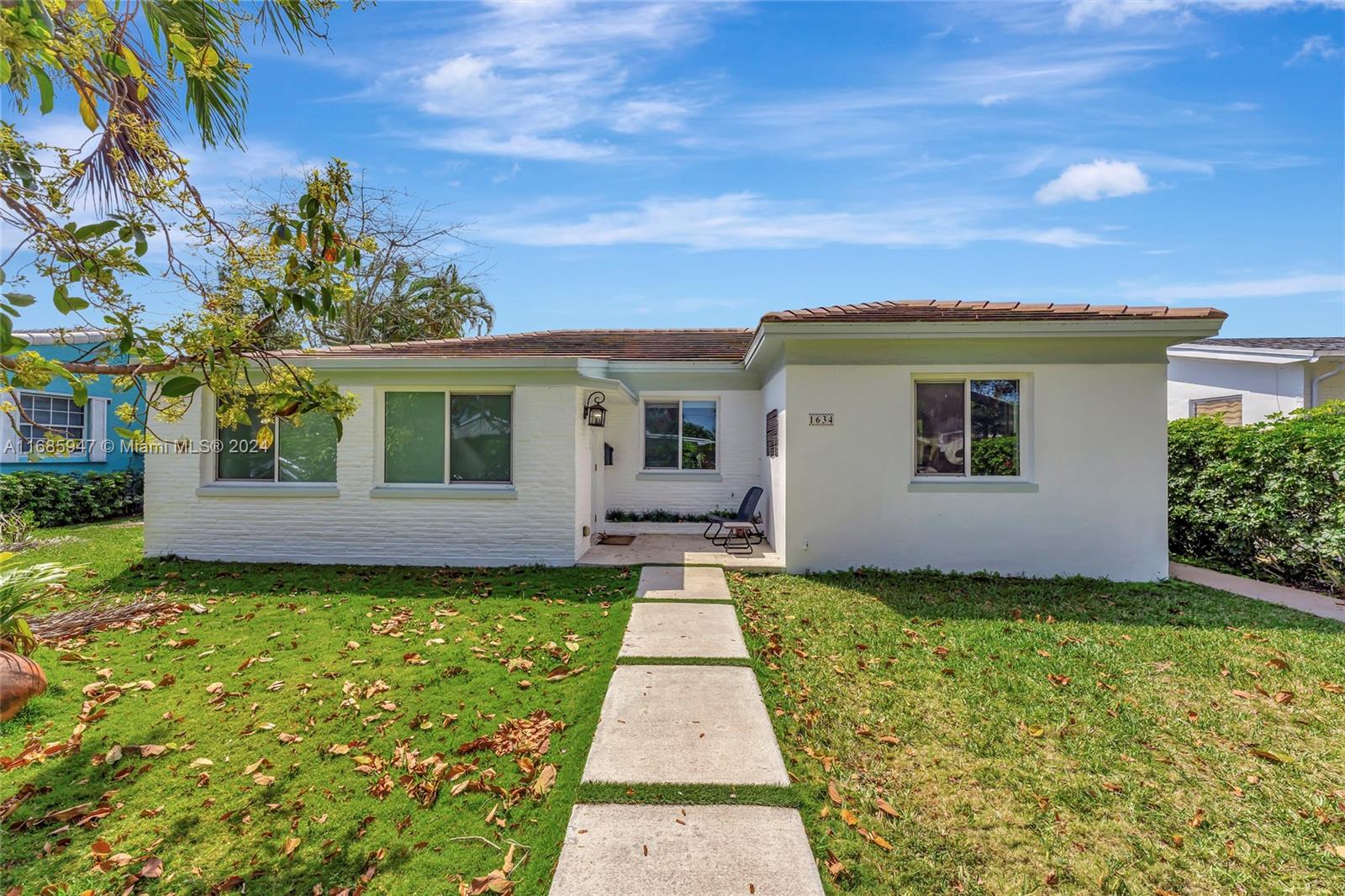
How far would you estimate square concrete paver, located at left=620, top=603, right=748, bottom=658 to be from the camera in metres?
5.39

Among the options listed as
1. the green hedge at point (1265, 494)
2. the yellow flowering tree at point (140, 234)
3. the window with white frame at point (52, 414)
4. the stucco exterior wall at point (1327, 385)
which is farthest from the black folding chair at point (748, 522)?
the window with white frame at point (52, 414)

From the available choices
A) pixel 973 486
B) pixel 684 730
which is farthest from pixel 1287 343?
pixel 684 730

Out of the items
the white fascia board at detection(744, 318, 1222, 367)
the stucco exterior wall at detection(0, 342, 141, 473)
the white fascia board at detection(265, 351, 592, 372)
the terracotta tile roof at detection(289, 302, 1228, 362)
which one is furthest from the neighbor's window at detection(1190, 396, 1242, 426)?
the stucco exterior wall at detection(0, 342, 141, 473)

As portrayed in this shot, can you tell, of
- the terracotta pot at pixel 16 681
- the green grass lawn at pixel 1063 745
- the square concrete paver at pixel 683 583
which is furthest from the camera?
the square concrete paver at pixel 683 583

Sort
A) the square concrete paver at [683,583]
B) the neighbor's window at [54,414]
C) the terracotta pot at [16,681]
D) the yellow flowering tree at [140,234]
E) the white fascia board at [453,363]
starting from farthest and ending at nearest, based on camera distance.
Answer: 1. the neighbor's window at [54,414]
2. the white fascia board at [453,363]
3. the square concrete paver at [683,583]
4. the terracotta pot at [16,681]
5. the yellow flowering tree at [140,234]

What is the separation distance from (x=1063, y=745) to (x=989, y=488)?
500 cm

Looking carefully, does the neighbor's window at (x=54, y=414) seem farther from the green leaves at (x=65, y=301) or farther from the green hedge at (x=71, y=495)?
the green leaves at (x=65, y=301)

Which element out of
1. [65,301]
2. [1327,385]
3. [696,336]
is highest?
[696,336]

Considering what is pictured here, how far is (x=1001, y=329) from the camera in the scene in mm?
7660

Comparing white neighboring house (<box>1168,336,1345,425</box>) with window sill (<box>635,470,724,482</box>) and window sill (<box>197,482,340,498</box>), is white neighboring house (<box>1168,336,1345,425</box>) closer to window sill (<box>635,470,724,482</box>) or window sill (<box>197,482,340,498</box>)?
window sill (<box>635,470,724,482</box>)

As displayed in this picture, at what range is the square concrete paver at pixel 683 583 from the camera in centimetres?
716

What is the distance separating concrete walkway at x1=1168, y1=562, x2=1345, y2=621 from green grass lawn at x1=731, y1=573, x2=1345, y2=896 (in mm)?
596

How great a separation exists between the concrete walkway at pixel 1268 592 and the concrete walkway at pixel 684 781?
7.01 meters

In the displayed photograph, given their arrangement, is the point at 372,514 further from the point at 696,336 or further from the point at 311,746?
the point at 696,336
